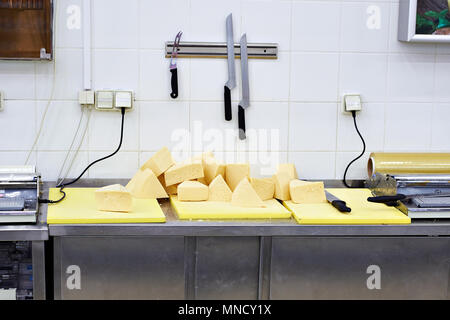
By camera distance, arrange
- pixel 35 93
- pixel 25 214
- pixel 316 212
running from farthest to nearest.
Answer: pixel 35 93, pixel 316 212, pixel 25 214

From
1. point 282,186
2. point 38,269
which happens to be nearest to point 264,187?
point 282,186

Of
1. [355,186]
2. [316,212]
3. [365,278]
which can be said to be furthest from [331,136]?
[365,278]

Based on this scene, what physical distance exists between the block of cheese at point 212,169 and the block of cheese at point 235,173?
26mm

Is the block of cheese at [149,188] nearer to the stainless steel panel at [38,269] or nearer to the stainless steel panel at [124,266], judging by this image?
the stainless steel panel at [124,266]

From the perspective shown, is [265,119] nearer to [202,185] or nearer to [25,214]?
[202,185]

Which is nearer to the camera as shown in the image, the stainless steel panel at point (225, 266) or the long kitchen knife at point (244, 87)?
the stainless steel panel at point (225, 266)

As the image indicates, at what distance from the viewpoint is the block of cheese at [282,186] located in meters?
2.15

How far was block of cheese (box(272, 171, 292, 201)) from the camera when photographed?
2.15 metres

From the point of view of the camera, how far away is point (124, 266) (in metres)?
1.86

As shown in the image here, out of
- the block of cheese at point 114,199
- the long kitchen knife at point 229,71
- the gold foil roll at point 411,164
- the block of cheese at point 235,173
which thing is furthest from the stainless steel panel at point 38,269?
the gold foil roll at point 411,164

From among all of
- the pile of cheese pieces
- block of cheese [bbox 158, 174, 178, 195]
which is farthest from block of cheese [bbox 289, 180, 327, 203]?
block of cheese [bbox 158, 174, 178, 195]

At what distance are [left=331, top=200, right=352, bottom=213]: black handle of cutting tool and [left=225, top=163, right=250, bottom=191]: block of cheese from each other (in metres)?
0.36

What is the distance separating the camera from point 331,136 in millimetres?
2459

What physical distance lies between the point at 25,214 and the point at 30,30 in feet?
2.74
